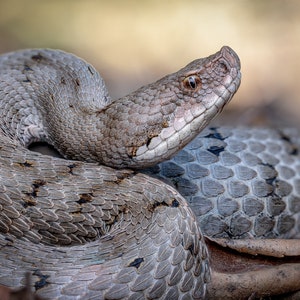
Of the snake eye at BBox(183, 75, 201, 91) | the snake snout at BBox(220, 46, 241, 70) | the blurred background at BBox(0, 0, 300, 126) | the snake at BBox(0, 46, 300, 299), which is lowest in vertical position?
the blurred background at BBox(0, 0, 300, 126)

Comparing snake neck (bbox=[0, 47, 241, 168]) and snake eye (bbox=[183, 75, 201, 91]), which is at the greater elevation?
snake eye (bbox=[183, 75, 201, 91])

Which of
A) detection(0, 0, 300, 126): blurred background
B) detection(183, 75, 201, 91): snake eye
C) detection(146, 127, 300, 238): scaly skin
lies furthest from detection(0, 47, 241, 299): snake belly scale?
detection(0, 0, 300, 126): blurred background

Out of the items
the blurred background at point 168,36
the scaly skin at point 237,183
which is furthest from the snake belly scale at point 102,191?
the blurred background at point 168,36

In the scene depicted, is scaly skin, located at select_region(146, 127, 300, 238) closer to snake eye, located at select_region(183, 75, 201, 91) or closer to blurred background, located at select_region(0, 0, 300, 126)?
snake eye, located at select_region(183, 75, 201, 91)

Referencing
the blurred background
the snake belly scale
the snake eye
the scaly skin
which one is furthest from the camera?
the blurred background

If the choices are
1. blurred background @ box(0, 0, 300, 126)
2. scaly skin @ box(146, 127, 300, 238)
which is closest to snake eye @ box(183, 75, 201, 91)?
scaly skin @ box(146, 127, 300, 238)

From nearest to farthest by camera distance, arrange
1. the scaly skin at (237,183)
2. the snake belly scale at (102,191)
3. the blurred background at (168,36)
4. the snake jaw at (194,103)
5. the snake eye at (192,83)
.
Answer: the snake belly scale at (102,191)
the snake jaw at (194,103)
the snake eye at (192,83)
the scaly skin at (237,183)
the blurred background at (168,36)

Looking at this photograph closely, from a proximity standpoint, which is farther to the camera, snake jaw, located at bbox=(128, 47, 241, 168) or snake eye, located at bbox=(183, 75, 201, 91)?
snake eye, located at bbox=(183, 75, 201, 91)

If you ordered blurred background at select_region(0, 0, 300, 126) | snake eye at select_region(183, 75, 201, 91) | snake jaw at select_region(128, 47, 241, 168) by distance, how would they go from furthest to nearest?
blurred background at select_region(0, 0, 300, 126) → snake eye at select_region(183, 75, 201, 91) → snake jaw at select_region(128, 47, 241, 168)

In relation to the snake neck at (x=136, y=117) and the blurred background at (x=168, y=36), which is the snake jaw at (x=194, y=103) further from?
the blurred background at (x=168, y=36)
